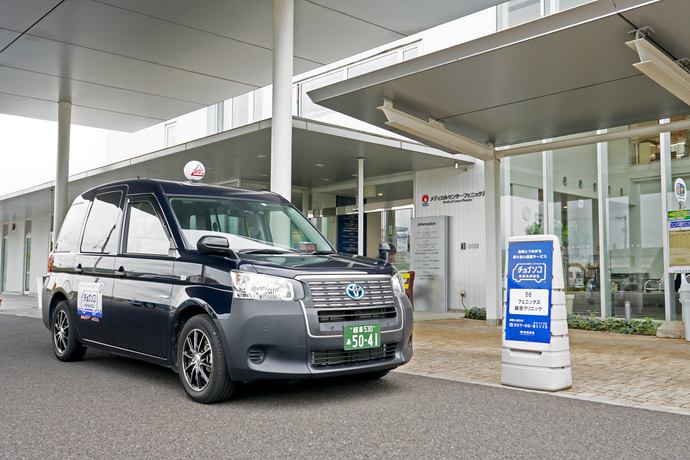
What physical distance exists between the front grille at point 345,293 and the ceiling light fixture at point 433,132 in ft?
14.9

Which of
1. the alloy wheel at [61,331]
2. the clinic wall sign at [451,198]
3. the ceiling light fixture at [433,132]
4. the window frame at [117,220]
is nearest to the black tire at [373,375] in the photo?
the window frame at [117,220]

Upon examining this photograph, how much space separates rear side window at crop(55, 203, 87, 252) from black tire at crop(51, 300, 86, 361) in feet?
2.25

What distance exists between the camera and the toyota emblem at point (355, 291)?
16.6 feet

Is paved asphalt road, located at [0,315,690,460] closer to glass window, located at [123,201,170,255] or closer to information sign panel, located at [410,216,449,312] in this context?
glass window, located at [123,201,170,255]

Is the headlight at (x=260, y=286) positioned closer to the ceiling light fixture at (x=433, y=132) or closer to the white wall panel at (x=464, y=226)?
the ceiling light fixture at (x=433, y=132)

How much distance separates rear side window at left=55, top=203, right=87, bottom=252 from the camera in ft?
23.7

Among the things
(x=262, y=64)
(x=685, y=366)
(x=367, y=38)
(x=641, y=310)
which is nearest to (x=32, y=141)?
(x=262, y=64)

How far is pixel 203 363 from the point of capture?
5.02 metres

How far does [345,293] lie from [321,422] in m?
1.08

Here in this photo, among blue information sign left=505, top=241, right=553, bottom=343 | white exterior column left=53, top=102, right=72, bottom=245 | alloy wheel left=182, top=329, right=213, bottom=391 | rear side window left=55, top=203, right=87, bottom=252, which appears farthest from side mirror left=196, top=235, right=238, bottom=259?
white exterior column left=53, top=102, right=72, bottom=245

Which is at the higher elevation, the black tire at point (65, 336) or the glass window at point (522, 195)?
the glass window at point (522, 195)

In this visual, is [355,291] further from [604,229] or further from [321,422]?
[604,229]

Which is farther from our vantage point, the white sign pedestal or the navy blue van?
the white sign pedestal

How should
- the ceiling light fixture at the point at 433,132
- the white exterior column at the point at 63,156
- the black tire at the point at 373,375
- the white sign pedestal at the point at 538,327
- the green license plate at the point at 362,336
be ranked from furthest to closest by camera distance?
the white exterior column at the point at 63,156, the ceiling light fixture at the point at 433,132, the black tire at the point at 373,375, the white sign pedestal at the point at 538,327, the green license plate at the point at 362,336
